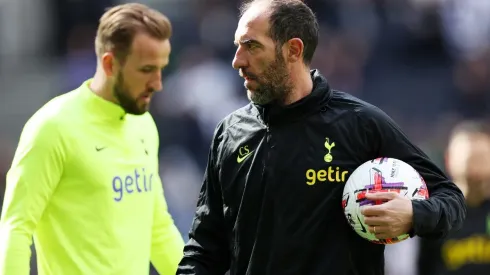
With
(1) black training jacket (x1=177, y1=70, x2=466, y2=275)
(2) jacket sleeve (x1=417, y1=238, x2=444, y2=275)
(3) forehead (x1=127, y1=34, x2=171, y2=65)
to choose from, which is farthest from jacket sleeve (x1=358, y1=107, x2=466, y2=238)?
(2) jacket sleeve (x1=417, y1=238, x2=444, y2=275)

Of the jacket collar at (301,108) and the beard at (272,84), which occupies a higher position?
the beard at (272,84)

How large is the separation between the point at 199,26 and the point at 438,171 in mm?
9224

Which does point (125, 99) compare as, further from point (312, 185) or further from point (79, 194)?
point (312, 185)

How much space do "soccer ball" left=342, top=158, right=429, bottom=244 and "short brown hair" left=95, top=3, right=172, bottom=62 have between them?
1.66m

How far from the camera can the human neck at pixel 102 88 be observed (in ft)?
18.7

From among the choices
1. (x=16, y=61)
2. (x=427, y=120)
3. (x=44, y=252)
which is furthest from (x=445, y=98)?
(x=44, y=252)

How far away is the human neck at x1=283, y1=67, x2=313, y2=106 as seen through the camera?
4.83 meters

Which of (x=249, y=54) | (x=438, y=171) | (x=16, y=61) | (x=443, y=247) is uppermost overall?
(x=16, y=61)

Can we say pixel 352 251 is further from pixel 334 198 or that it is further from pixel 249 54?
pixel 249 54

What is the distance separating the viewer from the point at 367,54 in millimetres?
13797

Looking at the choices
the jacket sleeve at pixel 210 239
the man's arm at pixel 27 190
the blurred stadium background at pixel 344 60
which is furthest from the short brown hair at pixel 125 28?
the blurred stadium background at pixel 344 60

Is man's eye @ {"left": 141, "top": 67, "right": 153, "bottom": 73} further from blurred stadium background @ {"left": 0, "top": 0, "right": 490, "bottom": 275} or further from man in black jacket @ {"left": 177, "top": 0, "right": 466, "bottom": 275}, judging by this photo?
blurred stadium background @ {"left": 0, "top": 0, "right": 490, "bottom": 275}

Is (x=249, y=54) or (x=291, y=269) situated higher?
(x=249, y=54)

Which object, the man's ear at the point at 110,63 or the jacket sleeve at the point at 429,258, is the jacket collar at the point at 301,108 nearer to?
the man's ear at the point at 110,63
